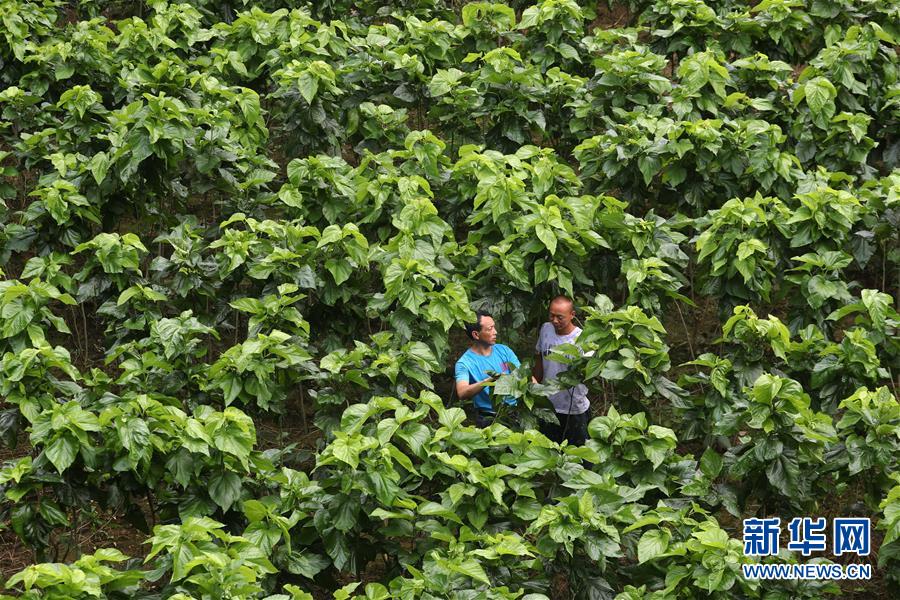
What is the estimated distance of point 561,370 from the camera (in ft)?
21.0

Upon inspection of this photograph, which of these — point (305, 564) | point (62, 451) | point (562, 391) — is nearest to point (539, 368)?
point (562, 391)

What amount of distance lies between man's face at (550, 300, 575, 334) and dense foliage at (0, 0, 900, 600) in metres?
0.13

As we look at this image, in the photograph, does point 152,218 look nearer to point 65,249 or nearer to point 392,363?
point 65,249

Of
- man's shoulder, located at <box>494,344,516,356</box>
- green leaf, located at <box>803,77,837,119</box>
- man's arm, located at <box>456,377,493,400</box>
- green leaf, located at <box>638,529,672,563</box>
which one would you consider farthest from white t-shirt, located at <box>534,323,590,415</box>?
green leaf, located at <box>803,77,837,119</box>

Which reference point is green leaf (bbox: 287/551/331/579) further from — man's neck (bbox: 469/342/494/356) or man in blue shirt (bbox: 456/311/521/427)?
man's neck (bbox: 469/342/494/356)

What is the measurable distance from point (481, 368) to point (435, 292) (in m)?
0.52

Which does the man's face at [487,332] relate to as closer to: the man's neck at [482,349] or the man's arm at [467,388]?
the man's neck at [482,349]

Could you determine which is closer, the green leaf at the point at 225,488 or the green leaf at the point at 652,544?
the green leaf at the point at 652,544

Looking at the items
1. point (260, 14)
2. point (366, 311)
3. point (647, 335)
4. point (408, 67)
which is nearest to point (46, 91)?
point (260, 14)

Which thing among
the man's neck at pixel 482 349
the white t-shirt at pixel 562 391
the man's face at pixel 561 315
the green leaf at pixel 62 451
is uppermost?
the green leaf at pixel 62 451

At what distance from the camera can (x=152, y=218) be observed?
24.7 feet

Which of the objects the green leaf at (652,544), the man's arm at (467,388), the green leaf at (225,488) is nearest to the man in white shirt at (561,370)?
the man's arm at (467,388)

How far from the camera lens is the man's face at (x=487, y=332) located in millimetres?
6418

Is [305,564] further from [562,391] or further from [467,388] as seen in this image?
[562,391]
